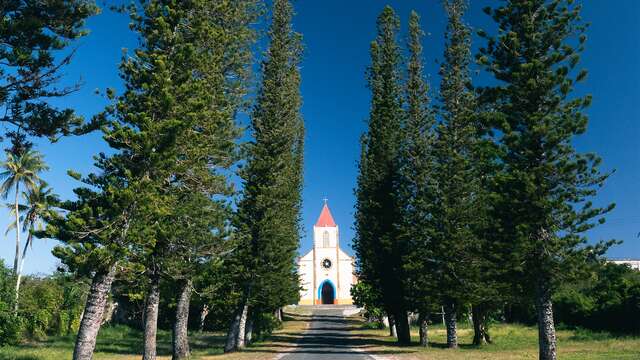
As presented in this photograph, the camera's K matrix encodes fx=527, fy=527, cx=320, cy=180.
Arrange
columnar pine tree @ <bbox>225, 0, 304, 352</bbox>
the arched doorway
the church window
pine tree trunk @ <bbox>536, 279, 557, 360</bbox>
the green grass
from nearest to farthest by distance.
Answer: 1. pine tree trunk @ <bbox>536, 279, 557, 360</bbox>
2. the green grass
3. columnar pine tree @ <bbox>225, 0, 304, 352</bbox>
4. the church window
5. the arched doorway

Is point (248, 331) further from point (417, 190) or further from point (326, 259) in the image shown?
point (326, 259)

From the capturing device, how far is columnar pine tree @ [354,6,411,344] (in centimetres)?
2823

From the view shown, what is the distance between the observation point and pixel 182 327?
1998 centimetres

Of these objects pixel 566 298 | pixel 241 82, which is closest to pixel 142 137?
pixel 241 82

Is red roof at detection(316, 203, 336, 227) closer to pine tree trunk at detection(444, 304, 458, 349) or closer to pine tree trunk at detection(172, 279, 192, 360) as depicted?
pine tree trunk at detection(444, 304, 458, 349)

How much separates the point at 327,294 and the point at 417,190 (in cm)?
6687

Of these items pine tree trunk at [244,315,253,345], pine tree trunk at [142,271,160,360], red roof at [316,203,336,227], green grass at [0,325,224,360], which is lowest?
green grass at [0,325,224,360]

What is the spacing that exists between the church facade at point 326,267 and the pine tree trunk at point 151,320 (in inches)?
2721

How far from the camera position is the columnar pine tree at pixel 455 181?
82.3ft

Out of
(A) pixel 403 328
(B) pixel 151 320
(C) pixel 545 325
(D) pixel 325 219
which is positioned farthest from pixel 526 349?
(D) pixel 325 219

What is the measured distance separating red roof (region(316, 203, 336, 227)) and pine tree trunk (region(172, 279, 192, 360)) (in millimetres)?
68766

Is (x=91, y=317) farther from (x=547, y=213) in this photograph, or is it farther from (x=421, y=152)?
(x=421, y=152)

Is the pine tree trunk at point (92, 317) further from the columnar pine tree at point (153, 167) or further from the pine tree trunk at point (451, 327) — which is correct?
the pine tree trunk at point (451, 327)

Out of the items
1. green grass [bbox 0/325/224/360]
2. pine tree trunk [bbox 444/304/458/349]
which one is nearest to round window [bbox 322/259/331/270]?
green grass [bbox 0/325/224/360]
